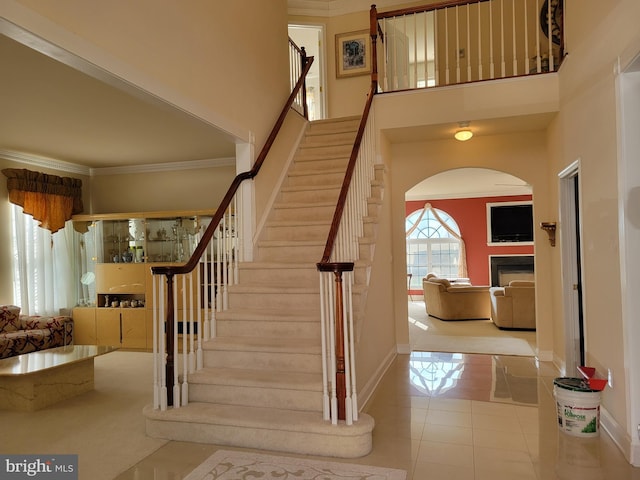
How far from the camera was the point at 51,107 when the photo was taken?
408 centimetres

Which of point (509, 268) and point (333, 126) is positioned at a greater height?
point (333, 126)

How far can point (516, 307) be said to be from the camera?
6.85 m

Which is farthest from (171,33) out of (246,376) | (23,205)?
(23,205)

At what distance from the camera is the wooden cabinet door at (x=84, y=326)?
624 cm

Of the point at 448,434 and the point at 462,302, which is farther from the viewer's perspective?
the point at 462,302

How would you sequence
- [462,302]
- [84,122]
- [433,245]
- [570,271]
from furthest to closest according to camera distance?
[433,245] → [462,302] → [84,122] → [570,271]

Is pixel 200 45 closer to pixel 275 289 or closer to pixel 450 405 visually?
pixel 275 289

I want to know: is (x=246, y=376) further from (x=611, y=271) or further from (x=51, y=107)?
(x=51, y=107)

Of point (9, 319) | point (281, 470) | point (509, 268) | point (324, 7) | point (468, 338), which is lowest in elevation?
point (468, 338)

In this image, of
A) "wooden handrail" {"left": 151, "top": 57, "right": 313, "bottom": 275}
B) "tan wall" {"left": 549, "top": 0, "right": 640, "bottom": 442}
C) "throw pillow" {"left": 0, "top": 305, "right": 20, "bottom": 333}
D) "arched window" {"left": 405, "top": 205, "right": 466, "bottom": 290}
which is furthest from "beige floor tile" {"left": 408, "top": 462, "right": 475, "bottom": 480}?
"arched window" {"left": 405, "top": 205, "right": 466, "bottom": 290}

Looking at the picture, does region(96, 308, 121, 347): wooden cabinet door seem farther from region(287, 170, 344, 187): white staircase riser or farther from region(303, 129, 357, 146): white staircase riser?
region(303, 129, 357, 146): white staircase riser

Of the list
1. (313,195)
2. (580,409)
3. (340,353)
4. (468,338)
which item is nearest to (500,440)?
(580,409)

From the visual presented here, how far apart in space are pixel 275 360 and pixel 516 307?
494cm

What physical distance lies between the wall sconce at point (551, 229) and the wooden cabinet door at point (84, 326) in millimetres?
5893
